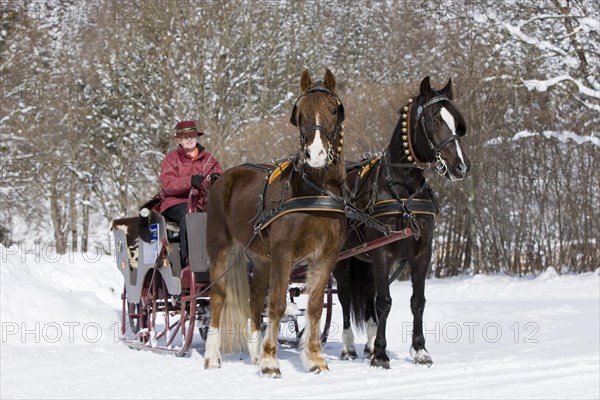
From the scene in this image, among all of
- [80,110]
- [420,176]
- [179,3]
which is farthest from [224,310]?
[80,110]

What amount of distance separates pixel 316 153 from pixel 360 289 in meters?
2.54

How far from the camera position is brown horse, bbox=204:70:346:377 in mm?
6176

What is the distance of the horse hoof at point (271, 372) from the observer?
635cm

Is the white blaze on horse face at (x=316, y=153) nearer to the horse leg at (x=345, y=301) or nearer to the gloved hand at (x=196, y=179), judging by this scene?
the gloved hand at (x=196, y=179)

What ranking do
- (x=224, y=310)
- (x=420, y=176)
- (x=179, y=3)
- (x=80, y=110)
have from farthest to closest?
(x=80, y=110) < (x=179, y=3) < (x=224, y=310) < (x=420, y=176)

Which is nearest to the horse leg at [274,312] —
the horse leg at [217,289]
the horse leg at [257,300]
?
the horse leg at [257,300]

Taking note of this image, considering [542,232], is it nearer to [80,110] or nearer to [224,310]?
[224,310]

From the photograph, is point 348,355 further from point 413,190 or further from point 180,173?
point 180,173

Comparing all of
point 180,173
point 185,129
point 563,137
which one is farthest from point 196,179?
point 563,137

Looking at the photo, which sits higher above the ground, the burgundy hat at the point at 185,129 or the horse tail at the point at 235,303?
the burgundy hat at the point at 185,129

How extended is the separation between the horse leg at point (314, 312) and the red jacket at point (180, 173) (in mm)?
1947

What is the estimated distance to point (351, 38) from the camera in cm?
3872

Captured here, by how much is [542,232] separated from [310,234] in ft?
39.1

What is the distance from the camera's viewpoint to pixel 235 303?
296 inches
